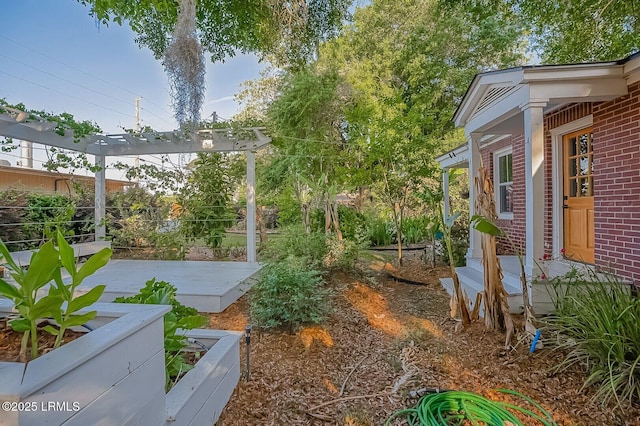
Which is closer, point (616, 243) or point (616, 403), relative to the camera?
point (616, 403)

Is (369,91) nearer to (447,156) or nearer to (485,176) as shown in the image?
(447,156)

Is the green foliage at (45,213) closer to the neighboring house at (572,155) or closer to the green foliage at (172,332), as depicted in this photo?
the green foliage at (172,332)

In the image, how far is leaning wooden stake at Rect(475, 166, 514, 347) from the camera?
379cm

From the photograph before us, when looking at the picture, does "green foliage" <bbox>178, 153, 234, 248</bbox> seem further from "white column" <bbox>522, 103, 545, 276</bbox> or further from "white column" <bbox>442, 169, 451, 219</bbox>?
"white column" <bbox>522, 103, 545, 276</bbox>

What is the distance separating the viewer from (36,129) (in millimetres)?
5594

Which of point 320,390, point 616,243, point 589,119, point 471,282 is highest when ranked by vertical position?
point 589,119

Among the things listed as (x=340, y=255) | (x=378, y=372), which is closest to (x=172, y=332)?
(x=378, y=372)

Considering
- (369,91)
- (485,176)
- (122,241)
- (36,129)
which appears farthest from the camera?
(369,91)

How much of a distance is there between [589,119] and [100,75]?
9890 mm

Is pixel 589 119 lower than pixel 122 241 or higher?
higher

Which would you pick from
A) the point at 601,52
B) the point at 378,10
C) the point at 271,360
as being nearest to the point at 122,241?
the point at 271,360

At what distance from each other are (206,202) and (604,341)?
7439 mm

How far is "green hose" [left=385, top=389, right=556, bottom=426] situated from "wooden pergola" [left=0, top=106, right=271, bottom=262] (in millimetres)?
4993

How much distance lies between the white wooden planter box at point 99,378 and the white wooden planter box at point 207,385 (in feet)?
0.62
